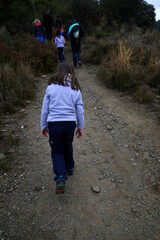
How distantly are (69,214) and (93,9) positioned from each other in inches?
479

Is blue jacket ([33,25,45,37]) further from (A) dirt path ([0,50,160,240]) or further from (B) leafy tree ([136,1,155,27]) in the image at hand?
(B) leafy tree ([136,1,155,27])

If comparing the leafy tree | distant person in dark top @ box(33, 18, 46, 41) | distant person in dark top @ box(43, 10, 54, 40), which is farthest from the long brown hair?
the leafy tree

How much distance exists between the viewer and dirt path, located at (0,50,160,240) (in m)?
1.99

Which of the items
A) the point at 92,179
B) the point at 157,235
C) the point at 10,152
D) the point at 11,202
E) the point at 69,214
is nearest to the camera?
the point at 157,235

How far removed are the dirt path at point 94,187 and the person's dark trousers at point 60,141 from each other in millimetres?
446

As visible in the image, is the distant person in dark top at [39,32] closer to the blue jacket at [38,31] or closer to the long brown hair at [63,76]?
the blue jacket at [38,31]

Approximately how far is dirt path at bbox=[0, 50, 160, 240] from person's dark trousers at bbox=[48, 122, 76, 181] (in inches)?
17.5

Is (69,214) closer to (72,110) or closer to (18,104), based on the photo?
(72,110)

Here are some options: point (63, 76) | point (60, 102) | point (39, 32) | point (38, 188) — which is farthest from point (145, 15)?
point (38, 188)

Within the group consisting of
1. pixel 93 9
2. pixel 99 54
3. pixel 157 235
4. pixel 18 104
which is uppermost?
pixel 93 9

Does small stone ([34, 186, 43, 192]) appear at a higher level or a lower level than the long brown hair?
lower

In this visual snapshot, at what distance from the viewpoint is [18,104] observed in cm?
434

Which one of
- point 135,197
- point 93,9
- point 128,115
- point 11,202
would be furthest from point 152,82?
point 93,9

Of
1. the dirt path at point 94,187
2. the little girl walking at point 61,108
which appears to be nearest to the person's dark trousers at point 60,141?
the little girl walking at point 61,108
